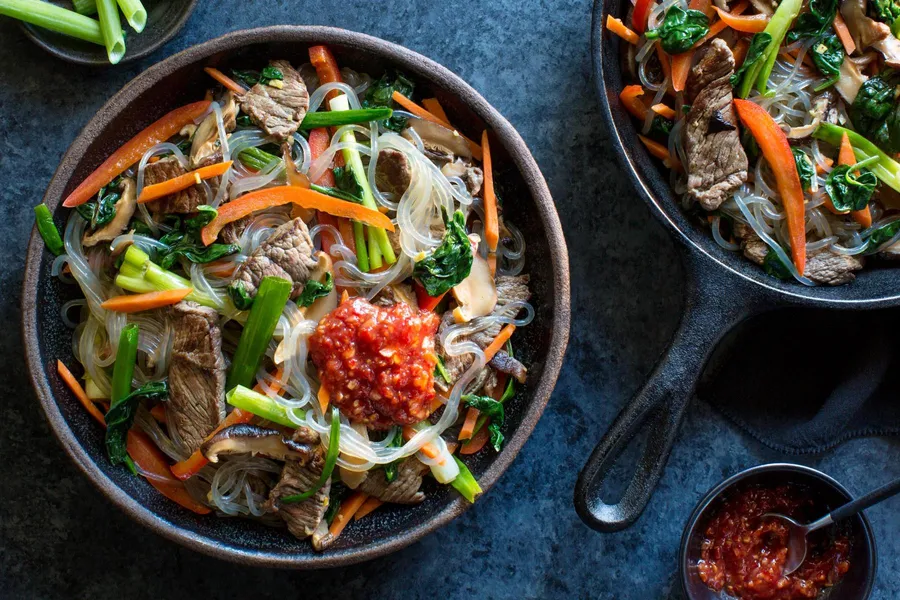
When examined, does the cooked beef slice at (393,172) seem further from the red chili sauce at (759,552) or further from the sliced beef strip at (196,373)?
the red chili sauce at (759,552)

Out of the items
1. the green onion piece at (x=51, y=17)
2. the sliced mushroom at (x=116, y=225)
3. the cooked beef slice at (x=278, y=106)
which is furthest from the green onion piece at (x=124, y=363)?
the green onion piece at (x=51, y=17)

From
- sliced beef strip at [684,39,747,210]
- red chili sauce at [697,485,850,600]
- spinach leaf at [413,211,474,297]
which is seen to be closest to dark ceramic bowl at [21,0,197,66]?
spinach leaf at [413,211,474,297]

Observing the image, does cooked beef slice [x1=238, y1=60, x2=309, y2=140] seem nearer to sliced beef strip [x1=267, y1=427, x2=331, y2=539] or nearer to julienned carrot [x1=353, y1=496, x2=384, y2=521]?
sliced beef strip [x1=267, y1=427, x2=331, y2=539]

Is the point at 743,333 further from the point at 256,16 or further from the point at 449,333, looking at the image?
the point at 256,16

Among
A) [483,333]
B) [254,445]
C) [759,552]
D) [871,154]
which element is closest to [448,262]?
[483,333]

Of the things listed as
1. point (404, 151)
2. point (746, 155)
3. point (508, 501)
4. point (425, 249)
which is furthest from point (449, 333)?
point (746, 155)

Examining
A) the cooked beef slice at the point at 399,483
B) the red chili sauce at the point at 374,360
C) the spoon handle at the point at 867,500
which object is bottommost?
the spoon handle at the point at 867,500
